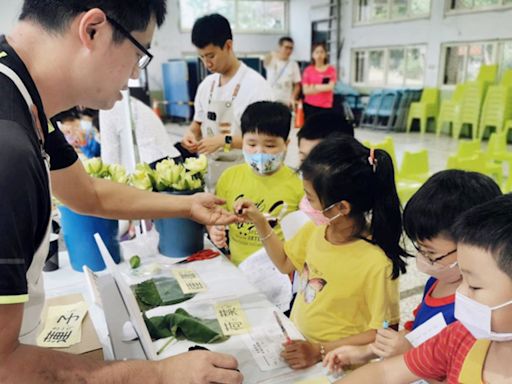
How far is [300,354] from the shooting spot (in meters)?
1.04

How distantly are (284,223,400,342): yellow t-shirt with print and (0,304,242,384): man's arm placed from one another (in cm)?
49

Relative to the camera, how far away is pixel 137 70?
0.99 meters

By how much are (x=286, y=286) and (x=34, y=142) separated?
3.67 feet

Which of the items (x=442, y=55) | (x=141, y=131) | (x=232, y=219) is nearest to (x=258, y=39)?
(x=442, y=55)

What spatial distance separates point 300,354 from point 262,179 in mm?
973

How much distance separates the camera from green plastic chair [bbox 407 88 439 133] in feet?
29.0

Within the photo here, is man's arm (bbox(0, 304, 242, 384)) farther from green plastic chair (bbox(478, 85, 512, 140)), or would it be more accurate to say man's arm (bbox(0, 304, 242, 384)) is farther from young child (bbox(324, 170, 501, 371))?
green plastic chair (bbox(478, 85, 512, 140))

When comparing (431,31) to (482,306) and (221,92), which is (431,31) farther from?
(482,306)

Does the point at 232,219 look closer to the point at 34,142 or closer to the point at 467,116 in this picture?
the point at 34,142

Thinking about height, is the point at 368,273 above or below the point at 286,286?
above

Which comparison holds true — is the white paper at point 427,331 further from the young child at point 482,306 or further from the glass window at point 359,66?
the glass window at point 359,66

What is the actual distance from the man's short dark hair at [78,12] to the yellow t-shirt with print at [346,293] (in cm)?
83

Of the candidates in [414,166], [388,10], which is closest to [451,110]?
[388,10]

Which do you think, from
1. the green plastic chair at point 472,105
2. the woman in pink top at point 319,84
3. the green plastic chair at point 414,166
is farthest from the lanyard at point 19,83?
the green plastic chair at point 472,105
